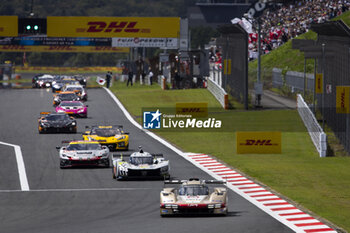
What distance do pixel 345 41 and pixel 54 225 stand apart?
25016 mm

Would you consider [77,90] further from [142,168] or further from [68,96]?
[142,168]

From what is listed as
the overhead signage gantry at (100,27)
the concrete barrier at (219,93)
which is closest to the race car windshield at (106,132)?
the concrete barrier at (219,93)

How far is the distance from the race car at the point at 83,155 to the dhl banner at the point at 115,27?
59231 mm

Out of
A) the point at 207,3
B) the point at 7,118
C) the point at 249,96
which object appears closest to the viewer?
the point at 7,118

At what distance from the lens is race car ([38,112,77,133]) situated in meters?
52.5

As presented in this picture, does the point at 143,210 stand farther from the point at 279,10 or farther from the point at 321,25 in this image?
the point at 279,10

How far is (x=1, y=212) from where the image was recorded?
86.8 feet

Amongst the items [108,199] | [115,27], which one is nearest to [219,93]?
[115,27]

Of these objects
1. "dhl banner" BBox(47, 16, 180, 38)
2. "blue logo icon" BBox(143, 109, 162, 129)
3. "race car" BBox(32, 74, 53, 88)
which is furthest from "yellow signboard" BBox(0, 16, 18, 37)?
"blue logo icon" BBox(143, 109, 162, 129)

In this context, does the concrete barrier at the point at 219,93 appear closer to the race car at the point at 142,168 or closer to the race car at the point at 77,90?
the race car at the point at 77,90

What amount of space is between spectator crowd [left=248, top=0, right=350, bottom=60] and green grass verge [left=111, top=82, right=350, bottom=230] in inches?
772

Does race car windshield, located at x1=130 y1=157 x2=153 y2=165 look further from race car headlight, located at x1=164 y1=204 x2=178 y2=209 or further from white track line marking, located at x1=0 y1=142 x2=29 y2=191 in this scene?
race car headlight, located at x1=164 y1=204 x2=178 y2=209

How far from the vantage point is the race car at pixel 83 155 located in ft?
122

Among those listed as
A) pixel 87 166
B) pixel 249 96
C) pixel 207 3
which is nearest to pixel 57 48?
pixel 207 3
